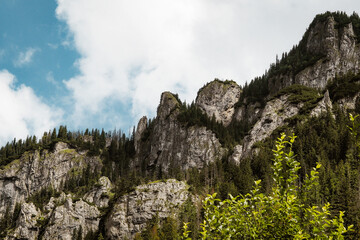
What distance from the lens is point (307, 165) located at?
4225 inches

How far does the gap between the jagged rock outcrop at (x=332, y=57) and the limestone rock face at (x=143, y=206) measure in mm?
99942

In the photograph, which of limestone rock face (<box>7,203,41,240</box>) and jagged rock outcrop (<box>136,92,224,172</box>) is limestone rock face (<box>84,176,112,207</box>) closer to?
limestone rock face (<box>7,203,41,240</box>)

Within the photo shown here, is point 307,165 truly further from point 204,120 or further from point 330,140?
point 204,120

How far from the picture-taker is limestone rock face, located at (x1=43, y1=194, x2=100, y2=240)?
14988 cm

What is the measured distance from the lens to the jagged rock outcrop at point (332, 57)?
17788 cm

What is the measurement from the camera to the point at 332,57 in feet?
595

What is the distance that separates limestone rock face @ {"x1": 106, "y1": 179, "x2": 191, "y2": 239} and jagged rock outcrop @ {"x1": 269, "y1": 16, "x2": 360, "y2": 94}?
9994 centimetres

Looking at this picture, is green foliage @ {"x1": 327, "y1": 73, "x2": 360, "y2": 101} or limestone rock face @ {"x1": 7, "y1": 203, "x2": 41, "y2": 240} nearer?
green foliage @ {"x1": 327, "y1": 73, "x2": 360, "y2": 101}

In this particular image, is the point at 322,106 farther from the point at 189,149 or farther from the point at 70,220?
the point at 70,220

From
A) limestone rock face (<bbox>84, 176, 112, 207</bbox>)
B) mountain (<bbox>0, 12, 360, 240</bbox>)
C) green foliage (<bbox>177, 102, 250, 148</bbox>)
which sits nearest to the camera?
mountain (<bbox>0, 12, 360, 240</bbox>)

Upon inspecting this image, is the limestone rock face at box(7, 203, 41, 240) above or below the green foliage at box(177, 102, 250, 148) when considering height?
below

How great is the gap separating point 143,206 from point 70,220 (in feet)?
154

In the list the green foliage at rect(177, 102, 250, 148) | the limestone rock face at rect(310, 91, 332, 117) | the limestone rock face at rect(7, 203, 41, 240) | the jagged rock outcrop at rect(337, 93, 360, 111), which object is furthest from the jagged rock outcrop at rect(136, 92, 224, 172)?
the limestone rock face at rect(7, 203, 41, 240)

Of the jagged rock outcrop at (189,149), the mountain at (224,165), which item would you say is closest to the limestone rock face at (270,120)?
the mountain at (224,165)
